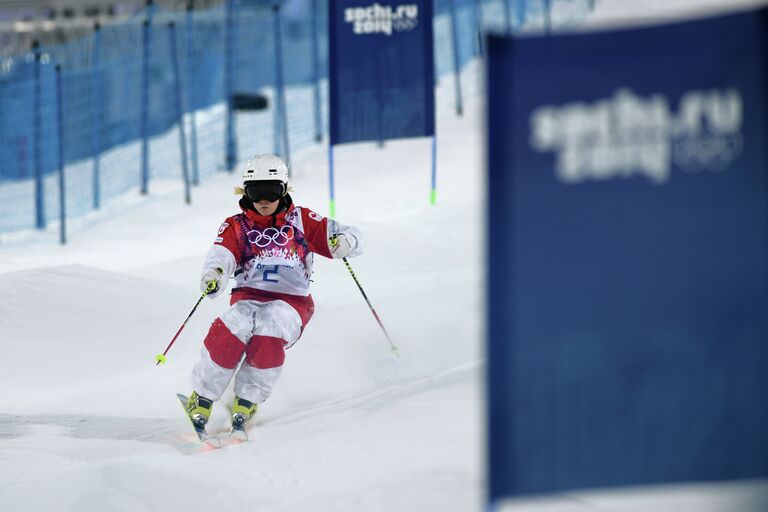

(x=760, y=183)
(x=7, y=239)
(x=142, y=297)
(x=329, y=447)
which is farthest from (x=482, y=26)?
(x=760, y=183)

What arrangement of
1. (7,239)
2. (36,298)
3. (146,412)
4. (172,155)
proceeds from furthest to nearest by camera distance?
(172,155)
(7,239)
(36,298)
(146,412)

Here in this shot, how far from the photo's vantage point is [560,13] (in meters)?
20.3

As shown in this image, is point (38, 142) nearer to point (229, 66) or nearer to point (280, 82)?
point (280, 82)

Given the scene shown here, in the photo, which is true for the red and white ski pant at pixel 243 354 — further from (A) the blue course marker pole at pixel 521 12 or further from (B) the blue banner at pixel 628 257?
(A) the blue course marker pole at pixel 521 12

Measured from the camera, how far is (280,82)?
15.4 m

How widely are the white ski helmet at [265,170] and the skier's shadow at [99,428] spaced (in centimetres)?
131

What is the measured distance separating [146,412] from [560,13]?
44.2 ft

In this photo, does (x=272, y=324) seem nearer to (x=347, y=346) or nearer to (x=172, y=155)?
(x=347, y=346)

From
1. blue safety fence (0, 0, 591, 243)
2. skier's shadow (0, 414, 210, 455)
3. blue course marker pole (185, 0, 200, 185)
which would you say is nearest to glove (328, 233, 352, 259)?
skier's shadow (0, 414, 210, 455)

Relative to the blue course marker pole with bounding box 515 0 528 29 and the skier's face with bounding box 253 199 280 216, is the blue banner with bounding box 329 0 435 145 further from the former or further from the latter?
the blue course marker pole with bounding box 515 0 528 29

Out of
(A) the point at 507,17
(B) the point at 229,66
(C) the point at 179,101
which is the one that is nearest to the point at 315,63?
(B) the point at 229,66

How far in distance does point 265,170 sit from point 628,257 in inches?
160

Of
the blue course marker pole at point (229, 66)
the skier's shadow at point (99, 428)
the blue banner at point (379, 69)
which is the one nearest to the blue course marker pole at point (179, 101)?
the blue course marker pole at point (229, 66)

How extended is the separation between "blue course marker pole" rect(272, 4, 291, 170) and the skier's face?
308 inches
